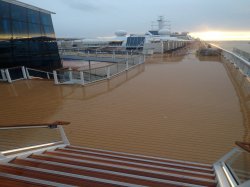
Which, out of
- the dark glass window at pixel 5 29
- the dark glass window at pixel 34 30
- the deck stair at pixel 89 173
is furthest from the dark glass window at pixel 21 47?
the deck stair at pixel 89 173

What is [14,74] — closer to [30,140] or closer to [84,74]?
[84,74]

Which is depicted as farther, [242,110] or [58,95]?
[58,95]

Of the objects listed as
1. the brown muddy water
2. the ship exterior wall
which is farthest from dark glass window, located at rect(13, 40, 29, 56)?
the brown muddy water

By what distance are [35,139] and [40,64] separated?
437 inches

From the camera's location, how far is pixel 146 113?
6871 mm

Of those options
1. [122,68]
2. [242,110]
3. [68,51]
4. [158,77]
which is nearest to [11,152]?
[242,110]

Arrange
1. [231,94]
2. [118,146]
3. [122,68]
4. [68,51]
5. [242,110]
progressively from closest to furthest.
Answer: [118,146] → [242,110] → [231,94] → [122,68] → [68,51]

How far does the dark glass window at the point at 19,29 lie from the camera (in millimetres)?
12594

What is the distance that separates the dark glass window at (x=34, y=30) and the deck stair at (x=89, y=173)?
39.5 ft

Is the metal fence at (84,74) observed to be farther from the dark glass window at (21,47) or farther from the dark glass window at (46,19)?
the dark glass window at (46,19)

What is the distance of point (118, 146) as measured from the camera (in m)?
4.99

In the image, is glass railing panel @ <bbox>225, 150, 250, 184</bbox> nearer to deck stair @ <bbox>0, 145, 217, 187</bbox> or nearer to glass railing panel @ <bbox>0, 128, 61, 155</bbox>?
deck stair @ <bbox>0, 145, 217, 187</bbox>

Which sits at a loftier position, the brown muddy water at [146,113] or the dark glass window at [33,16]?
the dark glass window at [33,16]

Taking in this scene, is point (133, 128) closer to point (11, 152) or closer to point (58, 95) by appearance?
point (11, 152)
